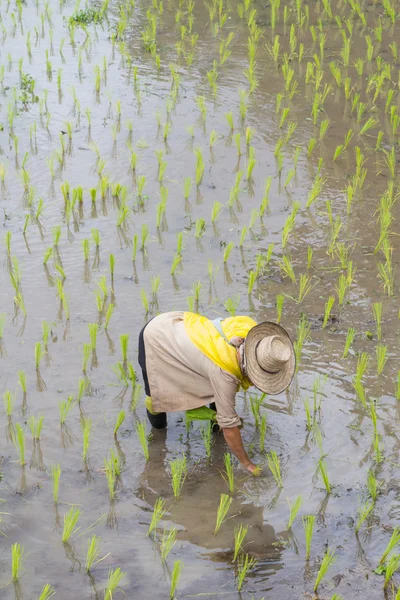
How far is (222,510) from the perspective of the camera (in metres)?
3.23

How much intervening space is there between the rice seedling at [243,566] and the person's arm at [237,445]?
428mm

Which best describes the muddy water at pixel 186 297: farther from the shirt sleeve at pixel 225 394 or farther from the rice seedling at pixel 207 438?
the shirt sleeve at pixel 225 394

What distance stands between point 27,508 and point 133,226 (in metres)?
2.45

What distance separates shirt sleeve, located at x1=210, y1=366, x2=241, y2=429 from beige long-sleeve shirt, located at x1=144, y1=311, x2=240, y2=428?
39 mm

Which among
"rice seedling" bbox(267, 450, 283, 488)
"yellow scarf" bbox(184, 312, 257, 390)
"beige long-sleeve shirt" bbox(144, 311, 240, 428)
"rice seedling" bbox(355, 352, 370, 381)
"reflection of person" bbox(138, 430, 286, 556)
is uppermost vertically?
"yellow scarf" bbox(184, 312, 257, 390)

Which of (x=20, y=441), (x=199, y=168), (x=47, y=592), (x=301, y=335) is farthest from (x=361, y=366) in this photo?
(x=199, y=168)

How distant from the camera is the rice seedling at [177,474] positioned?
11.2 ft

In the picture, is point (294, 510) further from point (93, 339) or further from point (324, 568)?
point (93, 339)

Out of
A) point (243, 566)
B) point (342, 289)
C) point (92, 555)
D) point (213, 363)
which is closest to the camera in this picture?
point (92, 555)

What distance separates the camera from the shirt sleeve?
337 centimetres

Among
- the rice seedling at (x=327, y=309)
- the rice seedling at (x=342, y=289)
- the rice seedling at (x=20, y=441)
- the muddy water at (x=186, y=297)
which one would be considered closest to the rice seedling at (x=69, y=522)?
the muddy water at (x=186, y=297)

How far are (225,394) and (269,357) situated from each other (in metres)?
0.31

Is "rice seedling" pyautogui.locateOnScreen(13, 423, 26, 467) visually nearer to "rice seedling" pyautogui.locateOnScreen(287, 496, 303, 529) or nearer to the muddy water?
the muddy water

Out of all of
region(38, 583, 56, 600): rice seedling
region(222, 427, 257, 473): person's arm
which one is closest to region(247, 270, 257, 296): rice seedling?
region(222, 427, 257, 473): person's arm
